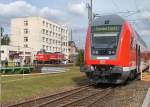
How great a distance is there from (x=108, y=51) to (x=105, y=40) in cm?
70

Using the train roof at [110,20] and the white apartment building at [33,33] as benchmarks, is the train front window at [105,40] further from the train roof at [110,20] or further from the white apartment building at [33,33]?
the white apartment building at [33,33]

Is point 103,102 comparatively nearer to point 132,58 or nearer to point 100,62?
point 100,62

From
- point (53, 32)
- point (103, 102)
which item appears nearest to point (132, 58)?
point (103, 102)

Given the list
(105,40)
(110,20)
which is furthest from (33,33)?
(105,40)

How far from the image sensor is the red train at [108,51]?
20.6 m

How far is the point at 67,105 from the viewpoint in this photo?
1435cm

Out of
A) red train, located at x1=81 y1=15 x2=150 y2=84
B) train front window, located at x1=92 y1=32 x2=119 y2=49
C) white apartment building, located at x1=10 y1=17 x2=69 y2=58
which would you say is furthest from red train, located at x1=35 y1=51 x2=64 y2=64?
train front window, located at x1=92 y1=32 x2=119 y2=49

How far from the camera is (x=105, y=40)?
21094 millimetres

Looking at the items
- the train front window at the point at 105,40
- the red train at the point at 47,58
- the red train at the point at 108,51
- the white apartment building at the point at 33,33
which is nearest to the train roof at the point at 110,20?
the red train at the point at 108,51

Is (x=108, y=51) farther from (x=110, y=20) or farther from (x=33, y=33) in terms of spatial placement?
(x=33, y=33)

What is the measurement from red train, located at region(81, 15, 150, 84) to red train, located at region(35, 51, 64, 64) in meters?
65.4

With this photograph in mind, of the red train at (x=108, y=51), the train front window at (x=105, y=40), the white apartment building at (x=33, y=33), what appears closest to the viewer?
the red train at (x=108, y=51)

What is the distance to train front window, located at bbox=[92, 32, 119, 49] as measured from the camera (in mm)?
20859

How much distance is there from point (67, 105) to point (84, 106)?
0.64 m
